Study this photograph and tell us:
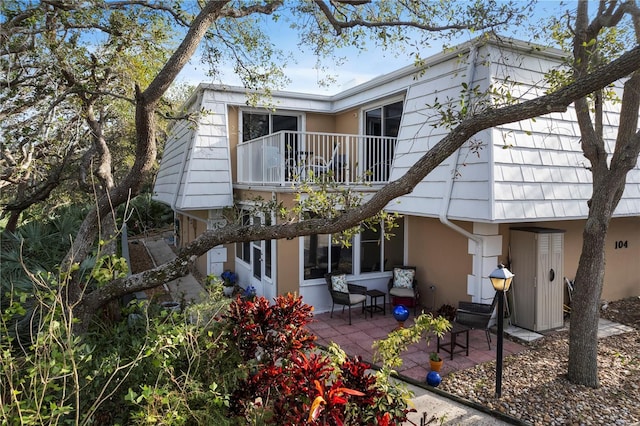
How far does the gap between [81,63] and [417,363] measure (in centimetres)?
649

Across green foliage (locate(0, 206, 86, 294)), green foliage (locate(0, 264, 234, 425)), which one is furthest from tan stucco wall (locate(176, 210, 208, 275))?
green foliage (locate(0, 264, 234, 425))

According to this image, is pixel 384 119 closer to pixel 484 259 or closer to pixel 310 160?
pixel 310 160

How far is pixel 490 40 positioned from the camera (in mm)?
6023

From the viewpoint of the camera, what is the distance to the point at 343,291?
7980 millimetres

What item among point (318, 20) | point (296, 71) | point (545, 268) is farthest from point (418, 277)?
point (318, 20)

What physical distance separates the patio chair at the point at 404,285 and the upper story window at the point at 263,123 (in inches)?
203

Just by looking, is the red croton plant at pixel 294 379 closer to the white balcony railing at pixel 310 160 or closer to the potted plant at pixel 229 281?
the white balcony railing at pixel 310 160

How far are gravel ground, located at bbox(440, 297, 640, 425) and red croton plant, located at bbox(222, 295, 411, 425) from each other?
8.73ft

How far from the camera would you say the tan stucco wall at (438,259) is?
7.40 metres

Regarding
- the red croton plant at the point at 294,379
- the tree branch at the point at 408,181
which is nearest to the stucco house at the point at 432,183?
the tree branch at the point at 408,181

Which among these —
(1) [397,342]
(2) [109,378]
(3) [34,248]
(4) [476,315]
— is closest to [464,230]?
(4) [476,315]

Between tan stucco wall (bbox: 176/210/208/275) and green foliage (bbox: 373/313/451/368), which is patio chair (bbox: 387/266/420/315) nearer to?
green foliage (bbox: 373/313/451/368)

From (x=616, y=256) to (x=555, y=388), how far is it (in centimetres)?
593

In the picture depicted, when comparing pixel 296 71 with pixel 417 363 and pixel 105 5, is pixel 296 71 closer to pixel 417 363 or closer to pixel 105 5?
pixel 105 5
